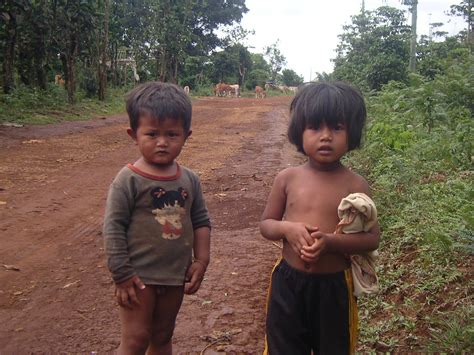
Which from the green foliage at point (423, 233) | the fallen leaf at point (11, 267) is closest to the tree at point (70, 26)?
the green foliage at point (423, 233)

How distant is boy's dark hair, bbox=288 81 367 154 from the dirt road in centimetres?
151

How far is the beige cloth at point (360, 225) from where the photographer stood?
1859 mm

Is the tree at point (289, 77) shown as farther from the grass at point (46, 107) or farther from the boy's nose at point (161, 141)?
the boy's nose at point (161, 141)

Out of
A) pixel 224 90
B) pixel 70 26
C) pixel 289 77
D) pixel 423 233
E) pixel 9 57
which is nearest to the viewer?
pixel 423 233

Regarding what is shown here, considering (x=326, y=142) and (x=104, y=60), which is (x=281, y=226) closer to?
(x=326, y=142)

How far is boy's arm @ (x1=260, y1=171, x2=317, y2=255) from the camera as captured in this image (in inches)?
74.0

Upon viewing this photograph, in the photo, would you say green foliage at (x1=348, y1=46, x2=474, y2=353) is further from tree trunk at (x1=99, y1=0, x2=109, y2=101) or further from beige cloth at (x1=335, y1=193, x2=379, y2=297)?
tree trunk at (x1=99, y1=0, x2=109, y2=101)

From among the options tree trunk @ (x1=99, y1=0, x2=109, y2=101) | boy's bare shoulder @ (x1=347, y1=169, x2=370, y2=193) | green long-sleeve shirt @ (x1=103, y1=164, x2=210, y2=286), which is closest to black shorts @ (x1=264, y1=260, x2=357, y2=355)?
boy's bare shoulder @ (x1=347, y1=169, x2=370, y2=193)

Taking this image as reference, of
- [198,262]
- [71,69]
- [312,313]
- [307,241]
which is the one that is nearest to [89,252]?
[198,262]

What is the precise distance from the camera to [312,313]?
2.02 metres

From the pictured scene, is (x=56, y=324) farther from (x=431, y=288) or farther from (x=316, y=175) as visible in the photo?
(x=431, y=288)

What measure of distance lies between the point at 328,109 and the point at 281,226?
493 millimetres

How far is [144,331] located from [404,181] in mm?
3664

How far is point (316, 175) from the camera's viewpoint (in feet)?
6.73
